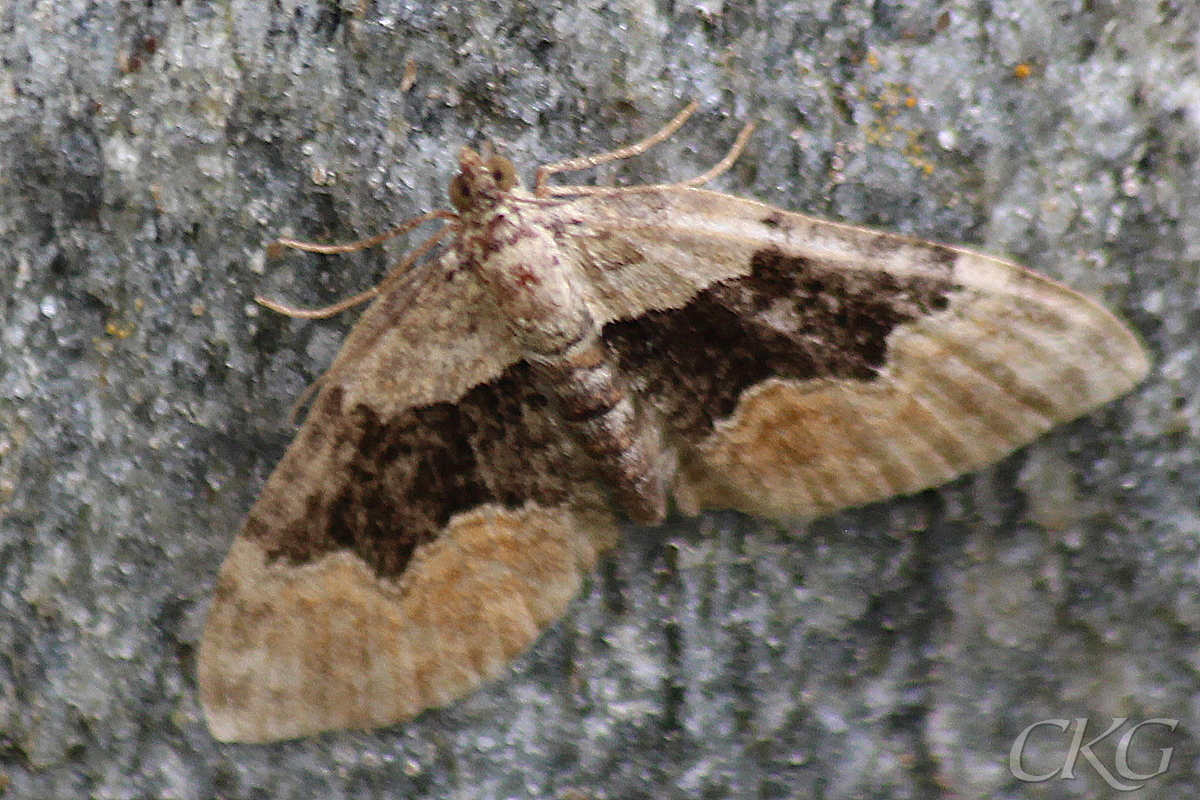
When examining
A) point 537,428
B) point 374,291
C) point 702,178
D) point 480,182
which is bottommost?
point 537,428

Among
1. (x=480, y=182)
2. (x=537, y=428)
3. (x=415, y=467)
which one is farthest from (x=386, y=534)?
(x=480, y=182)

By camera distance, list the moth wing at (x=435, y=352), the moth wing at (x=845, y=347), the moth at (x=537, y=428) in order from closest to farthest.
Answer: the moth wing at (x=845, y=347) < the moth at (x=537, y=428) < the moth wing at (x=435, y=352)

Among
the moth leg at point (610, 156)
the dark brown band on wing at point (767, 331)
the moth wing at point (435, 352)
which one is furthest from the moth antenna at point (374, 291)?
the dark brown band on wing at point (767, 331)

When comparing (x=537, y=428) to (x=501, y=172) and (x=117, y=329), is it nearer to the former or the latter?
(x=501, y=172)

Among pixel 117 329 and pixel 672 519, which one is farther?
pixel 117 329

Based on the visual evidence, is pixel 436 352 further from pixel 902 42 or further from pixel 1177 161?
pixel 1177 161

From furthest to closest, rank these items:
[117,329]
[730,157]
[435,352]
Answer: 1. [117,329]
2. [730,157]
3. [435,352]

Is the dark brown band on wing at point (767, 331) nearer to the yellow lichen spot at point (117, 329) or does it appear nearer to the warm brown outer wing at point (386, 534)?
the warm brown outer wing at point (386, 534)
